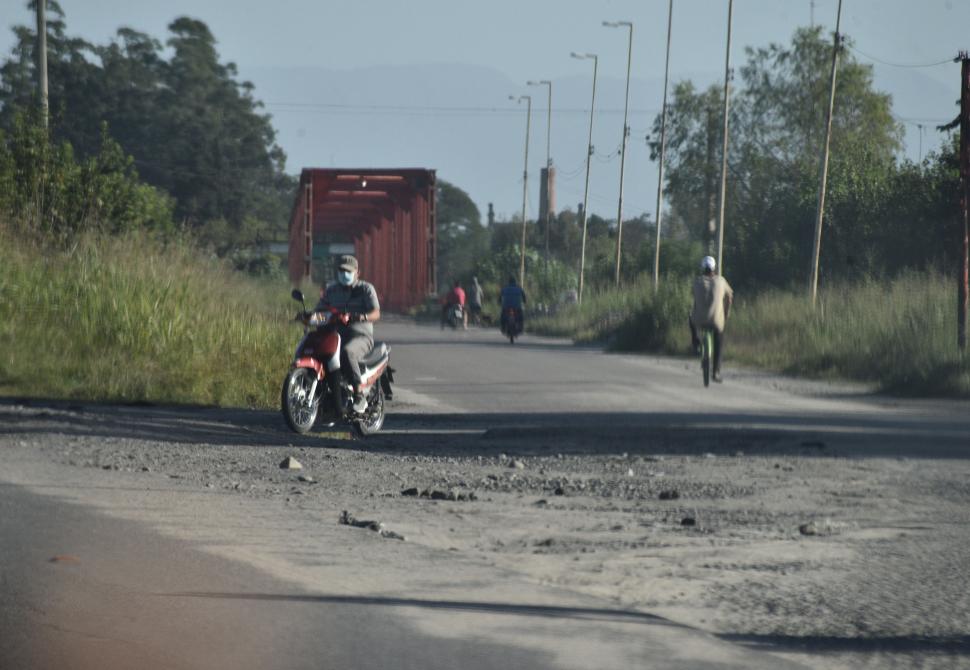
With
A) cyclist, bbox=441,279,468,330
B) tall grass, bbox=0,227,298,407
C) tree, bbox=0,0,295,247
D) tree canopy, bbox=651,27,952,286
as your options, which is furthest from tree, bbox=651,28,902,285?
tall grass, bbox=0,227,298,407

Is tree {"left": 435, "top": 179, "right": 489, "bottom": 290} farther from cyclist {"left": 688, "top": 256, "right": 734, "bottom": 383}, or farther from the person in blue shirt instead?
cyclist {"left": 688, "top": 256, "right": 734, "bottom": 383}

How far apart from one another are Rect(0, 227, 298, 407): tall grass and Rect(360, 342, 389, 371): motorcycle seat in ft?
5.96

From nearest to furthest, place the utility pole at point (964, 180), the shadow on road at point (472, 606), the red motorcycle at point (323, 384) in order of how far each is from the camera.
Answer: the shadow on road at point (472, 606) → the red motorcycle at point (323, 384) → the utility pole at point (964, 180)

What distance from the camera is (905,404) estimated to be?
16.5 m

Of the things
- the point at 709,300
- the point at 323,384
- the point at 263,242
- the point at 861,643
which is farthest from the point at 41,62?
the point at 263,242

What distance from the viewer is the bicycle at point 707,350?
19078mm

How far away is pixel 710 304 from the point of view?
19.2 metres

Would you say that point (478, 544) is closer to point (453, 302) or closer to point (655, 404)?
point (655, 404)

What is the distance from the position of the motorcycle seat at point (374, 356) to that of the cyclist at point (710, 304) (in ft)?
21.8

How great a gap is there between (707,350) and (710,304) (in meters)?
0.60

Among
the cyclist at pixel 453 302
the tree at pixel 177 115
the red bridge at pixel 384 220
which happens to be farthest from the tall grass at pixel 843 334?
the tree at pixel 177 115

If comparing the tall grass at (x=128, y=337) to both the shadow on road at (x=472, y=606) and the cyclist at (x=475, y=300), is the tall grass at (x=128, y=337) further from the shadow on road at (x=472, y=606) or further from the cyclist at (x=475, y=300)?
the cyclist at (x=475, y=300)

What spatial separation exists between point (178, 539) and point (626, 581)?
2.08m

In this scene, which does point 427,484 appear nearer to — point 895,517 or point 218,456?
point 218,456
